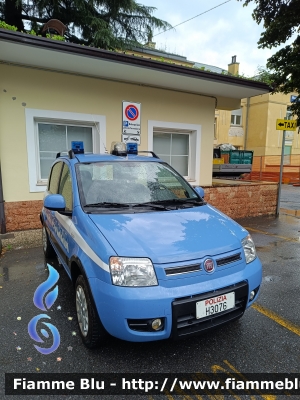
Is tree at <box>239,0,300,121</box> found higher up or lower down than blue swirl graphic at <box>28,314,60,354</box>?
higher up

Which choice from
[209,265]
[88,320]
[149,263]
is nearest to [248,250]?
[209,265]

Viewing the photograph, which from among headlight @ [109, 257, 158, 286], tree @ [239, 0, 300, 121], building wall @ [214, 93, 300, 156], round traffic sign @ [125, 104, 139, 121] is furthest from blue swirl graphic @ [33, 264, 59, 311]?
building wall @ [214, 93, 300, 156]

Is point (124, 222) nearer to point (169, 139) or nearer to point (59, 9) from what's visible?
point (169, 139)

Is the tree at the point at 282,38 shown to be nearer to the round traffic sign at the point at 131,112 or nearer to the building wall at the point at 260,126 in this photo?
the round traffic sign at the point at 131,112

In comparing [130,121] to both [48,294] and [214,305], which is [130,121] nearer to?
[48,294]

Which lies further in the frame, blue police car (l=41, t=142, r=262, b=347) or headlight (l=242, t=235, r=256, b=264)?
headlight (l=242, t=235, r=256, b=264)

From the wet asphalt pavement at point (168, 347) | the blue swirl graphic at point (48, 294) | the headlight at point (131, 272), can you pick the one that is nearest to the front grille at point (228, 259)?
the headlight at point (131, 272)

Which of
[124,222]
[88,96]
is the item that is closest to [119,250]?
[124,222]

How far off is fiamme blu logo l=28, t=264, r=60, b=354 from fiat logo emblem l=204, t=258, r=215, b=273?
1584mm

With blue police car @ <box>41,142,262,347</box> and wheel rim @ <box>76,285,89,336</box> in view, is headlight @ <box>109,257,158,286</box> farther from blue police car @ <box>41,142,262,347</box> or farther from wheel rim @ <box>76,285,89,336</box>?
wheel rim @ <box>76,285,89,336</box>

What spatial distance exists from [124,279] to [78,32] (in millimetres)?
10354

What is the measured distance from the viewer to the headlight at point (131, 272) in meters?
2.00

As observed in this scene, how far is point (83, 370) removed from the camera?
84.7 inches

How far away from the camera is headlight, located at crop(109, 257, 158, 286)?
1996 millimetres
